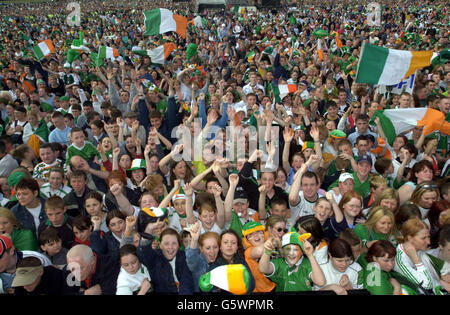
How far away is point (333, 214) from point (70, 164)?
3.53m

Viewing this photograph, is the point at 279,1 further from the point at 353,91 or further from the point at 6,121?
the point at 6,121

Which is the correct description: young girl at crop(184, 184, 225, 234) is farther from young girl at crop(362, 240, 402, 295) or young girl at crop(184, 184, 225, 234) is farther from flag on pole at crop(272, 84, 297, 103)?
flag on pole at crop(272, 84, 297, 103)

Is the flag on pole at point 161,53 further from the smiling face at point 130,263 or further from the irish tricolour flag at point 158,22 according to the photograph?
the smiling face at point 130,263

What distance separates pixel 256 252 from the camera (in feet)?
9.25

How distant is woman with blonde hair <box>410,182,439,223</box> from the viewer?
356 cm

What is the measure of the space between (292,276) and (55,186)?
3.00 meters

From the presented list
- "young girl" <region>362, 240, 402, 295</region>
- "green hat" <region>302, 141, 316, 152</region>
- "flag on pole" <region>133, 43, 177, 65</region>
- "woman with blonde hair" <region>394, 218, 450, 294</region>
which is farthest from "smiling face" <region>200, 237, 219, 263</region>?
"flag on pole" <region>133, 43, 177, 65</region>

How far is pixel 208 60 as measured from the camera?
12.9 metres

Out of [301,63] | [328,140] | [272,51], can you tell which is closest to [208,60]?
[272,51]

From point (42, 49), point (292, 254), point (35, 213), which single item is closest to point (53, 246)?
point (35, 213)

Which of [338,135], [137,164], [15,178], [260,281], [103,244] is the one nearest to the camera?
[260,281]

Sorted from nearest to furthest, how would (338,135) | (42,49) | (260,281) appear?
1. (260,281)
2. (338,135)
3. (42,49)

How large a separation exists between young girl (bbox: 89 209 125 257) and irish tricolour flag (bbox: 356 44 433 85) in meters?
4.87

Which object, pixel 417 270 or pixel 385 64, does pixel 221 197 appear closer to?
pixel 417 270
